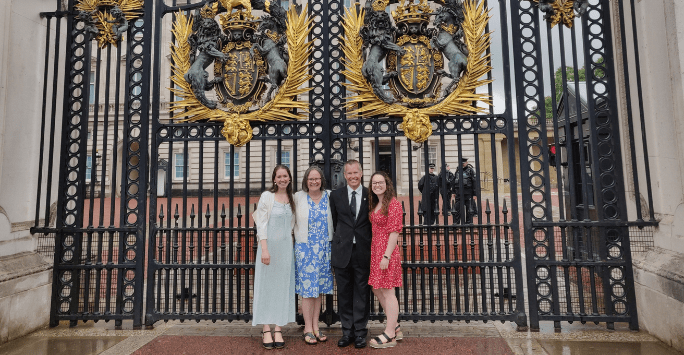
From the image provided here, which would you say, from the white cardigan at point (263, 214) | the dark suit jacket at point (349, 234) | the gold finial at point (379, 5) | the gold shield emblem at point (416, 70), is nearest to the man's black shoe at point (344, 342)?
the dark suit jacket at point (349, 234)

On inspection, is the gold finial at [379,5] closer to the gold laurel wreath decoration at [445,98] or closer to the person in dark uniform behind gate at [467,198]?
the gold laurel wreath decoration at [445,98]

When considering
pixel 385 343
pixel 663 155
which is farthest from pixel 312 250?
pixel 663 155

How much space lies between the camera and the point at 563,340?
4.32 metres

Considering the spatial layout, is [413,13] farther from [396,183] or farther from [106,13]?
[106,13]

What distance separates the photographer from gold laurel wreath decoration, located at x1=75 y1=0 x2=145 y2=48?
5.34 metres

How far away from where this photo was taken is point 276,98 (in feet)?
16.6

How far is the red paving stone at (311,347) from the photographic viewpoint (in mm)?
4094

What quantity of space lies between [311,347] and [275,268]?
929 mm

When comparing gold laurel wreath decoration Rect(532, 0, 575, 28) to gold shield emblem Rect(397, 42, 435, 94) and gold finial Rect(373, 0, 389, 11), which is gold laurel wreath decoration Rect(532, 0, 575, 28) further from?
gold finial Rect(373, 0, 389, 11)

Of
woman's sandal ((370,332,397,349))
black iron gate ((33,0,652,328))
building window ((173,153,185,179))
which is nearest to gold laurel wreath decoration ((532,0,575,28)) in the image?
black iron gate ((33,0,652,328))

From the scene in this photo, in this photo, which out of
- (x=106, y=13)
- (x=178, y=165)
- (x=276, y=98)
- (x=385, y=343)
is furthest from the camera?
(x=178, y=165)

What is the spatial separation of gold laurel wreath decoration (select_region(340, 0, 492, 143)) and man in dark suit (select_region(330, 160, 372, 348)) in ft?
3.42

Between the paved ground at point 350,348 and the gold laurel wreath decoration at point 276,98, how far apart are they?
7.83 feet

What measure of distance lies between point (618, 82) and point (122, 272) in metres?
6.72
